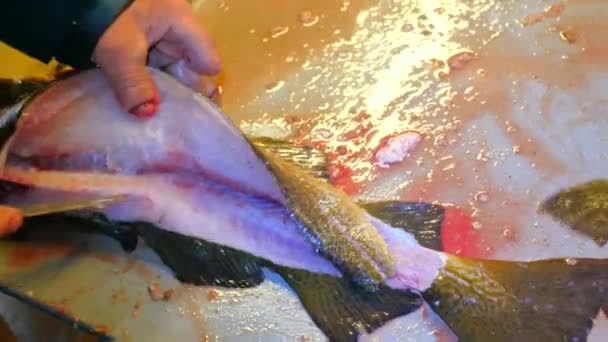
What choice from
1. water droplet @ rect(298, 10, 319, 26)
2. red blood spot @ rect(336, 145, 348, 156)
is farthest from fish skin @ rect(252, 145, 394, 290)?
water droplet @ rect(298, 10, 319, 26)

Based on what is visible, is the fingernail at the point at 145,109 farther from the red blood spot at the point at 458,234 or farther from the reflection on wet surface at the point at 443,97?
the red blood spot at the point at 458,234

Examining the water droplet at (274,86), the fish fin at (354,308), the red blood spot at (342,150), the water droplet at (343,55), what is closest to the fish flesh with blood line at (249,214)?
the fish fin at (354,308)

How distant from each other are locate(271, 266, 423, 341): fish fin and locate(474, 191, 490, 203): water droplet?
0.27m

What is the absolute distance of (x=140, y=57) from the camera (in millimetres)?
1495

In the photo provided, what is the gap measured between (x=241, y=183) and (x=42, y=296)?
1.44 feet

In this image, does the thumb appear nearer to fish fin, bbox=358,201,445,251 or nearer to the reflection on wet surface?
the reflection on wet surface

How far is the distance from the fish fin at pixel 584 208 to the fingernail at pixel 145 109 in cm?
80

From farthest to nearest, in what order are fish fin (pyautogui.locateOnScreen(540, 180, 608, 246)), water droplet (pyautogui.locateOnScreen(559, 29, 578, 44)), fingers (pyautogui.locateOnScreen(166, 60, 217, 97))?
1. water droplet (pyautogui.locateOnScreen(559, 29, 578, 44))
2. fingers (pyautogui.locateOnScreen(166, 60, 217, 97))
3. fish fin (pyautogui.locateOnScreen(540, 180, 608, 246))

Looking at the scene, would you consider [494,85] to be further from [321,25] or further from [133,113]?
[133,113]

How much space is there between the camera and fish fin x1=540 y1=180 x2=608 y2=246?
1420mm

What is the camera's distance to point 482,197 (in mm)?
1529

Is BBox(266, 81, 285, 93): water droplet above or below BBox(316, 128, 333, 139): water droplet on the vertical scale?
above

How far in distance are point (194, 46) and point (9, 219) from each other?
1.71 feet

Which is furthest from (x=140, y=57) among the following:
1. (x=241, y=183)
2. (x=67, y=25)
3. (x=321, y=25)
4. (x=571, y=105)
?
(x=571, y=105)
